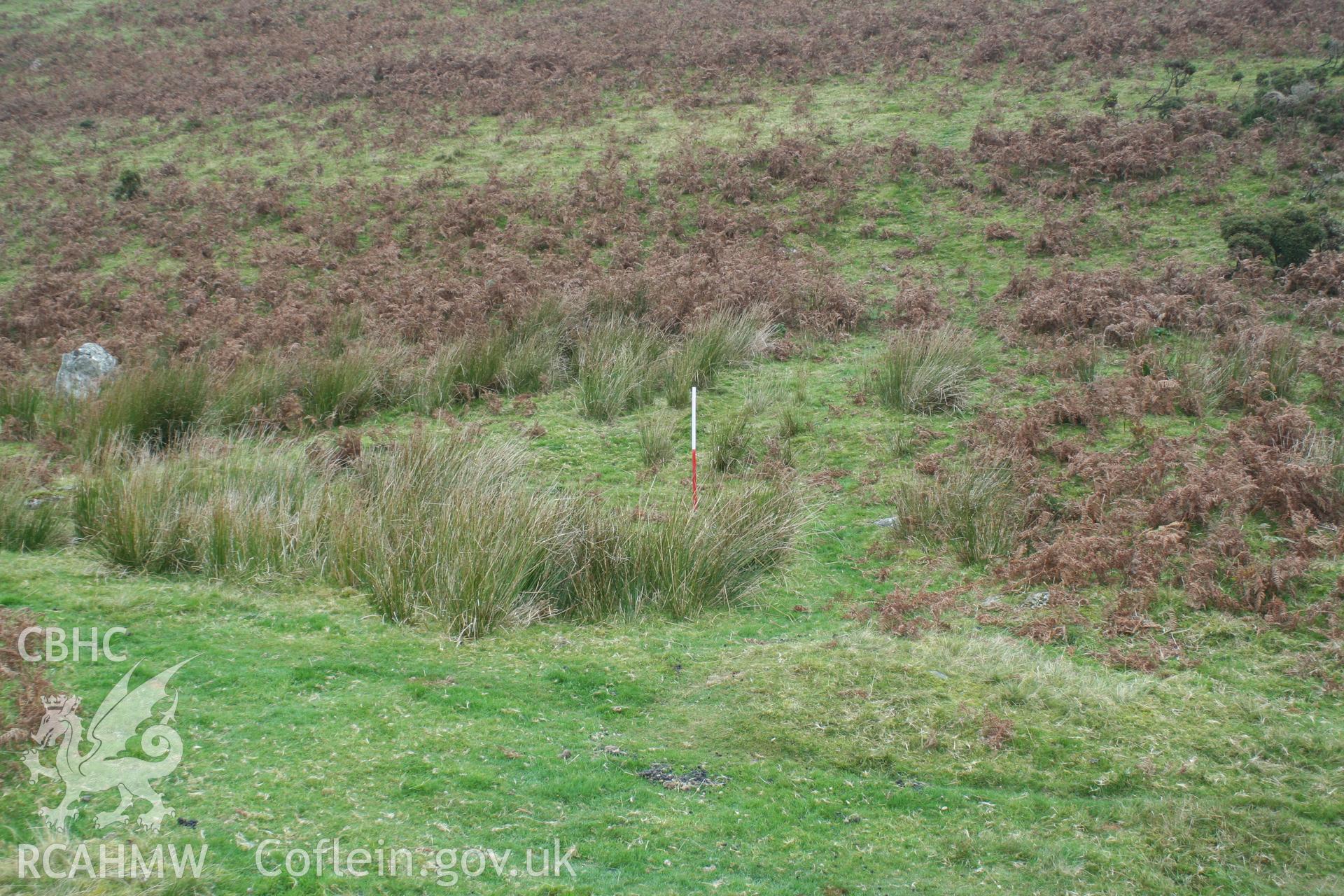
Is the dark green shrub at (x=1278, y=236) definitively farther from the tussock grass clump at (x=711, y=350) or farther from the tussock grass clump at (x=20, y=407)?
the tussock grass clump at (x=20, y=407)

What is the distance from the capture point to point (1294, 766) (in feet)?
15.8

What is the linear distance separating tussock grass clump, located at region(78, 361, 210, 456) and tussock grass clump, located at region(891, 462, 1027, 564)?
724 centimetres

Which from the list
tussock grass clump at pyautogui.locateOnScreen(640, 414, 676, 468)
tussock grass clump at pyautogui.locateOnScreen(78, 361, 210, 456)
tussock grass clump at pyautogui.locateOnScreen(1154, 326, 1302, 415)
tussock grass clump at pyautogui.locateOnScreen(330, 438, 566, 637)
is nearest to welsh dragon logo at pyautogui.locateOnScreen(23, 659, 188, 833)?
tussock grass clump at pyautogui.locateOnScreen(330, 438, 566, 637)

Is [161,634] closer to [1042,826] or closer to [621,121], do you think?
[1042,826]

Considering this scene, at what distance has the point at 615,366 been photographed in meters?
11.5

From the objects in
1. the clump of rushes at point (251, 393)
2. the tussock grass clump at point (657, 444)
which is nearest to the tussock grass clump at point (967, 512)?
the tussock grass clump at point (657, 444)

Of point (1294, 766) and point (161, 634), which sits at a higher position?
point (161, 634)

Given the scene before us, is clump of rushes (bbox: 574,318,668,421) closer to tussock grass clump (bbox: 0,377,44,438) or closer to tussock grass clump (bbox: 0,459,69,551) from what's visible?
tussock grass clump (bbox: 0,459,69,551)

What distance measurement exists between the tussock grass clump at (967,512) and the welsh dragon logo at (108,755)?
563 cm

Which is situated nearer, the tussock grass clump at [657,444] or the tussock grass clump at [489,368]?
the tussock grass clump at [657,444]

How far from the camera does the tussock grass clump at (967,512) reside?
7.78m

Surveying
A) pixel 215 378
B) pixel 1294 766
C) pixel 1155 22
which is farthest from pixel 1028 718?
pixel 1155 22

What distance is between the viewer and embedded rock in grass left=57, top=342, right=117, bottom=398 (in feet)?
37.6

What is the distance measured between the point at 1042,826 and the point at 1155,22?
71.5 ft
